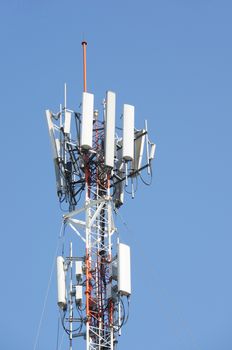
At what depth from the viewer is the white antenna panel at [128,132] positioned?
72.0 meters

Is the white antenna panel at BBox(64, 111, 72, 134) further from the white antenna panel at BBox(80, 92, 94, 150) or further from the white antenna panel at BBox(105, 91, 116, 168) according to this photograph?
the white antenna panel at BBox(105, 91, 116, 168)

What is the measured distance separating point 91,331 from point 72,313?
1.82 metres

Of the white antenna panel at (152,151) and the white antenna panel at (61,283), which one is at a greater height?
the white antenna panel at (152,151)

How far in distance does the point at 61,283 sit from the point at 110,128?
8.26m

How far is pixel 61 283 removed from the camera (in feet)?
229

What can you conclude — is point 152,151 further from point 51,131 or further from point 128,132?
point 51,131

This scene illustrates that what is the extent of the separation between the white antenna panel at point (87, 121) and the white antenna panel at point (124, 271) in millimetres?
5706

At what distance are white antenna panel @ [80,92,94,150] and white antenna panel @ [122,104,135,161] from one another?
1.83 m

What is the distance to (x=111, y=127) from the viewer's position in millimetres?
71938

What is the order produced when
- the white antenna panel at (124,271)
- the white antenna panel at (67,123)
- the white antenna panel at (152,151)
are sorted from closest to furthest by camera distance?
the white antenna panel at (124,271) → the white antenna panel at (67,123) → the white antenna panel at (152,151)

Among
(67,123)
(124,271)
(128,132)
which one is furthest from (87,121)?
(124,271)

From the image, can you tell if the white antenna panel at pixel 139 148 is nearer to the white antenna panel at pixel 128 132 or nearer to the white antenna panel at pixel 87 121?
the white antenna panel at pixel 128 132

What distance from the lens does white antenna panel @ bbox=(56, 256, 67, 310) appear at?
227 ft

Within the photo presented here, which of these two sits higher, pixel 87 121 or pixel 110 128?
pixel 87 121
